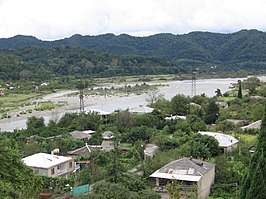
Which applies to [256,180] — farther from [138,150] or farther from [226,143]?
[226,143]

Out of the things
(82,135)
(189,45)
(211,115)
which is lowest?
(82,135)

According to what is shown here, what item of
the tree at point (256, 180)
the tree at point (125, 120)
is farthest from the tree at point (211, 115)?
the tree at point (256, 180)

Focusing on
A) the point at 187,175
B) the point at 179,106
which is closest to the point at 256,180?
the point at 187,175

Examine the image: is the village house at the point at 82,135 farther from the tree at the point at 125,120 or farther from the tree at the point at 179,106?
the tree at the point at 179,106

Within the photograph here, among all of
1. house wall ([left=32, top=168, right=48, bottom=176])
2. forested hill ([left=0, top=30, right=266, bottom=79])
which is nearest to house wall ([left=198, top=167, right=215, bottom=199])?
house wall ([left=32, top=168, right=48, bottom=176])

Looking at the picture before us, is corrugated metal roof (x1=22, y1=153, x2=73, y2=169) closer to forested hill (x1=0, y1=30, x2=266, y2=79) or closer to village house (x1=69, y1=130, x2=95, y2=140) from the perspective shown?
village house (x1=69, y1=130, x2=95, y2=140)

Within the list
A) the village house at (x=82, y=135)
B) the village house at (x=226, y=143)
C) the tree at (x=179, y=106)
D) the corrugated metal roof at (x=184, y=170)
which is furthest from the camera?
the tree at (x=179, y=106)
